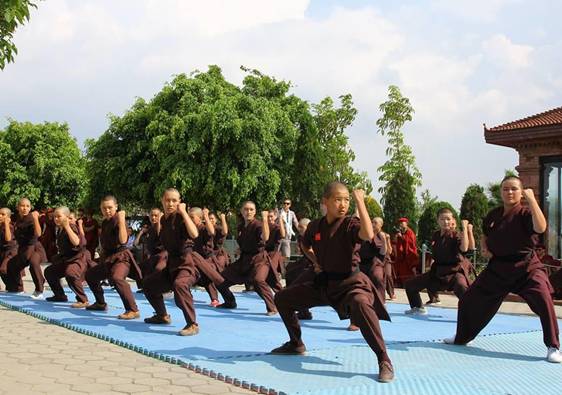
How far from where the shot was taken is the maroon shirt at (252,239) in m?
9.60

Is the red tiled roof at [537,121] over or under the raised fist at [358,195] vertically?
over

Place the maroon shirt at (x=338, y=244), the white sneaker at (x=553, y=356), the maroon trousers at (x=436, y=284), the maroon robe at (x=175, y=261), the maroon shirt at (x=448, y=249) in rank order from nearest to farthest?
1. the maroon shirt at (x=338, y=244)
2. the white sneaker at (x=553, y=356)
3. the maroon robe at (x=175, y=261)
4. the maroon trousers at (x=436, y=284)
5. the maroon shirt at (x=448, y=249)

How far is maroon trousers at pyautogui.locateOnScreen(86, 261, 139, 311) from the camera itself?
842 cm

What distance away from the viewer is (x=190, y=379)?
5125 mm

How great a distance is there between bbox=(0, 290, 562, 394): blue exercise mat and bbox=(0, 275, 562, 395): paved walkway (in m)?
0.21

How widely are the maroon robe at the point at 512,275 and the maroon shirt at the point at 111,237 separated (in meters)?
4.45

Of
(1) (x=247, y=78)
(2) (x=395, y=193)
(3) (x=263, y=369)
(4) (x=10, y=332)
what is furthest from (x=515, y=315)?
(1) (x=247, y=78)

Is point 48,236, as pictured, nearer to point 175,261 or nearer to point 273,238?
point 273,238

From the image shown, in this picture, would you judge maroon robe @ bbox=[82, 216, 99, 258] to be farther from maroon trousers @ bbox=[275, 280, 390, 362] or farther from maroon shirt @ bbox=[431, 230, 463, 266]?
maroon trousers @ bbox=[275, 280, 390, 362]

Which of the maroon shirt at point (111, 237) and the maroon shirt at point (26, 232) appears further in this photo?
the maroon shirt at point (26, 232)

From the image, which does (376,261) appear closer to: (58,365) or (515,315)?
(515,315)

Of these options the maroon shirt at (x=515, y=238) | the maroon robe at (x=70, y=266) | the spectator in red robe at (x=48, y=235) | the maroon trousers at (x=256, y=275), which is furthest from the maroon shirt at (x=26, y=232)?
the maroon shirt at (x=515, y=238)

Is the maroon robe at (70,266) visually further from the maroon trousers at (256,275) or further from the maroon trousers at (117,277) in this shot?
the maroon trousers at (256,275)

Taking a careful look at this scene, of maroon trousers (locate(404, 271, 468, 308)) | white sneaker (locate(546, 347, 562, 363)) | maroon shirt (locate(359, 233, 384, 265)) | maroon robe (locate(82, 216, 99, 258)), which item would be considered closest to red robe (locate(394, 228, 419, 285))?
maroon trousers (locate(404, 271, 468, 308))
